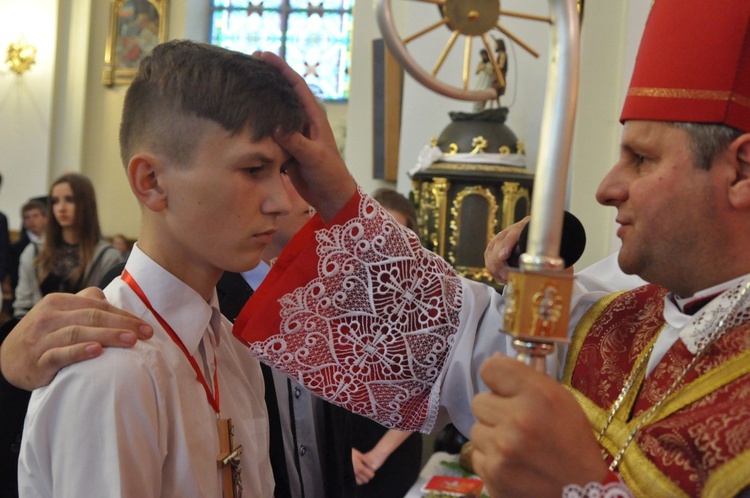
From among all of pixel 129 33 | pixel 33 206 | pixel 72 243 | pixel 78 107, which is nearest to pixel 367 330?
pixel 72 243

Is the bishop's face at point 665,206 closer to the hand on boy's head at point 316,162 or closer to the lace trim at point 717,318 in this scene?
the lace trim at point 717,318

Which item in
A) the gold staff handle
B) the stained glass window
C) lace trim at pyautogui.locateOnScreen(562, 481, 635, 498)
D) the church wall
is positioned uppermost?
the stained glass window

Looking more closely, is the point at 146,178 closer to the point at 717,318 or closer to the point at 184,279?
the point at 184,279

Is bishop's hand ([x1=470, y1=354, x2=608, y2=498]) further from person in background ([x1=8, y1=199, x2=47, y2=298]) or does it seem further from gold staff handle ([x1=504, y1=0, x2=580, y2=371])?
person in background ([x1=8, y1=199, x2=47, y2=298])

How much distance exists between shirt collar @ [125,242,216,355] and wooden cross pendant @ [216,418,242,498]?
0.17 m

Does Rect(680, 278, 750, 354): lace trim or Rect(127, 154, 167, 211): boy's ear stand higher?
Rect(127, 154, 167, 211): boy's ear

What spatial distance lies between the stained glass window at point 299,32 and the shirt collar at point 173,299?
1183 centimetres

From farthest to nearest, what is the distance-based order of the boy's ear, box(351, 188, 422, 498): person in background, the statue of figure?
the statue of figure
box(351, 188, 422, 498): person in background
the boy's ear

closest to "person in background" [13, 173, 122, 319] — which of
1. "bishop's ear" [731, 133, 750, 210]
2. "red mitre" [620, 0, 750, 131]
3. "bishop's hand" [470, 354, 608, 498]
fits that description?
"red mitre" [620, 0, 750, 131]

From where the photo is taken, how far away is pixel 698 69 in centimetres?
163

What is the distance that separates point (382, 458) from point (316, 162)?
245cm

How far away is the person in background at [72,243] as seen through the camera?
5.30m

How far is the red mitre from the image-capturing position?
1.57 metres

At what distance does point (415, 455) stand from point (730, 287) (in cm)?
282
